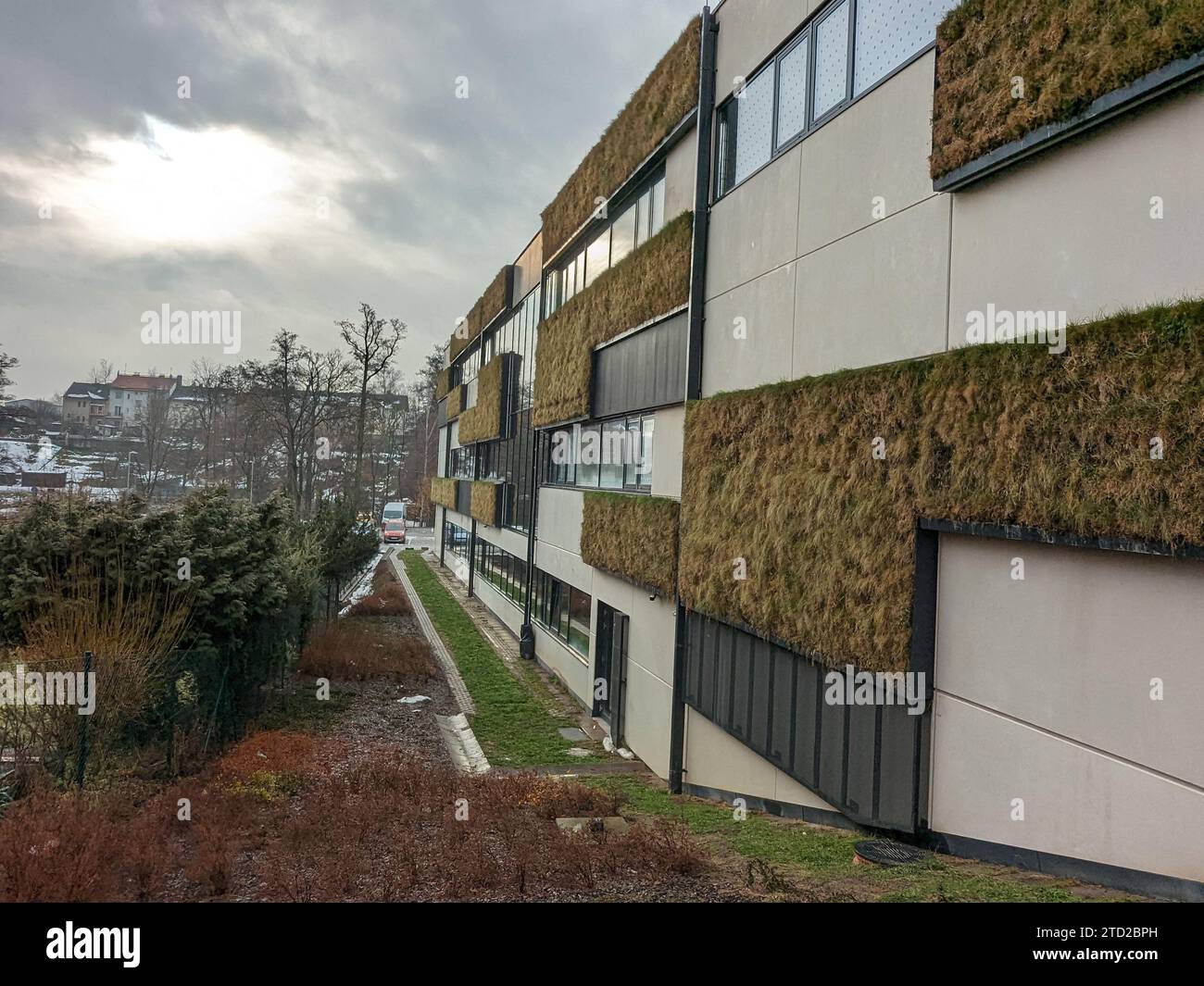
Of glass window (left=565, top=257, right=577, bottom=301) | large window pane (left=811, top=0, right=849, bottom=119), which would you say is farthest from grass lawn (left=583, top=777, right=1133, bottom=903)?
glass window (left=565, top=257, right=577, bottom=301)

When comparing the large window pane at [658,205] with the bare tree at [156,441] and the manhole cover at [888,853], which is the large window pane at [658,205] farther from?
the bare tree at [156,441]

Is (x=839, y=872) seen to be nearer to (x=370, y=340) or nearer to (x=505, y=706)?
(x=505, y=706)

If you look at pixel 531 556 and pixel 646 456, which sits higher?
pixel 646 456

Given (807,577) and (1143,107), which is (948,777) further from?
(1143,107)

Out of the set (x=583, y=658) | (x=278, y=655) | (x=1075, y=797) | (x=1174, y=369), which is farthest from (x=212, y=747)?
(x=1174, y=369)

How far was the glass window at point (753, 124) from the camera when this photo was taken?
1104 cm

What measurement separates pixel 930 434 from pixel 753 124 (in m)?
6.55

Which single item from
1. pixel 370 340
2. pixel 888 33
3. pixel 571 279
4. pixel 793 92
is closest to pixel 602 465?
pixel 571 279

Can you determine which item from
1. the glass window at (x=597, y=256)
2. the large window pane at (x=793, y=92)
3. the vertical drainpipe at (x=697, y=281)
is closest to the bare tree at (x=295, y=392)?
the glass window at (x=597, y=256)

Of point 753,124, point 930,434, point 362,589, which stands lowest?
point 362,589

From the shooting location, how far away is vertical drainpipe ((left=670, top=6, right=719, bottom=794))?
1283cm

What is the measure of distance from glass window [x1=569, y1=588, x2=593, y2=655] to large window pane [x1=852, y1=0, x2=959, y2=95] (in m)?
12.6

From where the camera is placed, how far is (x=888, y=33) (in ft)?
27.0

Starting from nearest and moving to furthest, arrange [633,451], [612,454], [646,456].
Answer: [646,456] < [633,451] < [612,454]
